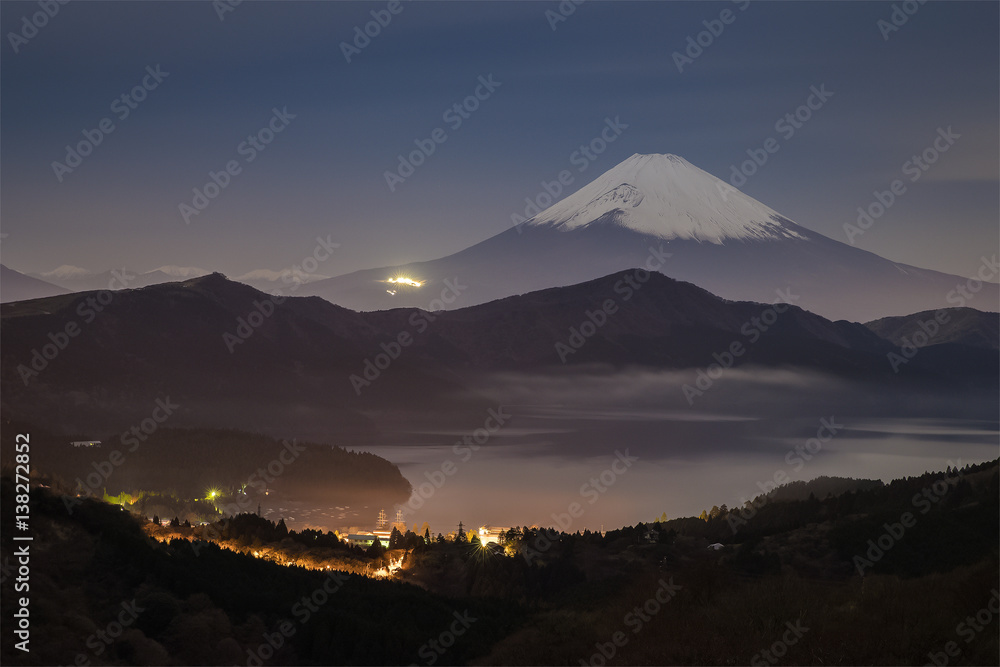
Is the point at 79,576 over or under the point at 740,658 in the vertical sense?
over

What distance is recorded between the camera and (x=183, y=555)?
5150 centimetres

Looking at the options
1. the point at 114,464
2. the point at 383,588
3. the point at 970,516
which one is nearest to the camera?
the point at 383,588

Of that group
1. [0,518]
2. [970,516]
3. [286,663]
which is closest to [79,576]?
[0,518]

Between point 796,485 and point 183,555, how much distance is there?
392 feet

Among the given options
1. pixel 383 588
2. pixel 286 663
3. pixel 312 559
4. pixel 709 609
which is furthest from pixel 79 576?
pixel 312 559

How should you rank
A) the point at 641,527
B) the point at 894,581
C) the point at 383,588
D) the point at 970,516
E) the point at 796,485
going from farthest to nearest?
the point at 796,485 → the point at 641,527 → the point at 970,516 → the point at 383,588 → the point at 894,581

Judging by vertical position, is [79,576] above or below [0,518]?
below

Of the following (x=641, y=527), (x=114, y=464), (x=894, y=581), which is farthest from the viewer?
(x=114, y=464)

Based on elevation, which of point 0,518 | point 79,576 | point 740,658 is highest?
point 0,518

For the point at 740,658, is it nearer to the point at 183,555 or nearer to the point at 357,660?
the point at 357,660

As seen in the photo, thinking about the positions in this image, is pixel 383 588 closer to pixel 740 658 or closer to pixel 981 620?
pixel 740 658

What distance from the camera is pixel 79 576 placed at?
41.3 m

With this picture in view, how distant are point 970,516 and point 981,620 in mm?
41547

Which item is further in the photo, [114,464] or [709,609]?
[114,464]
